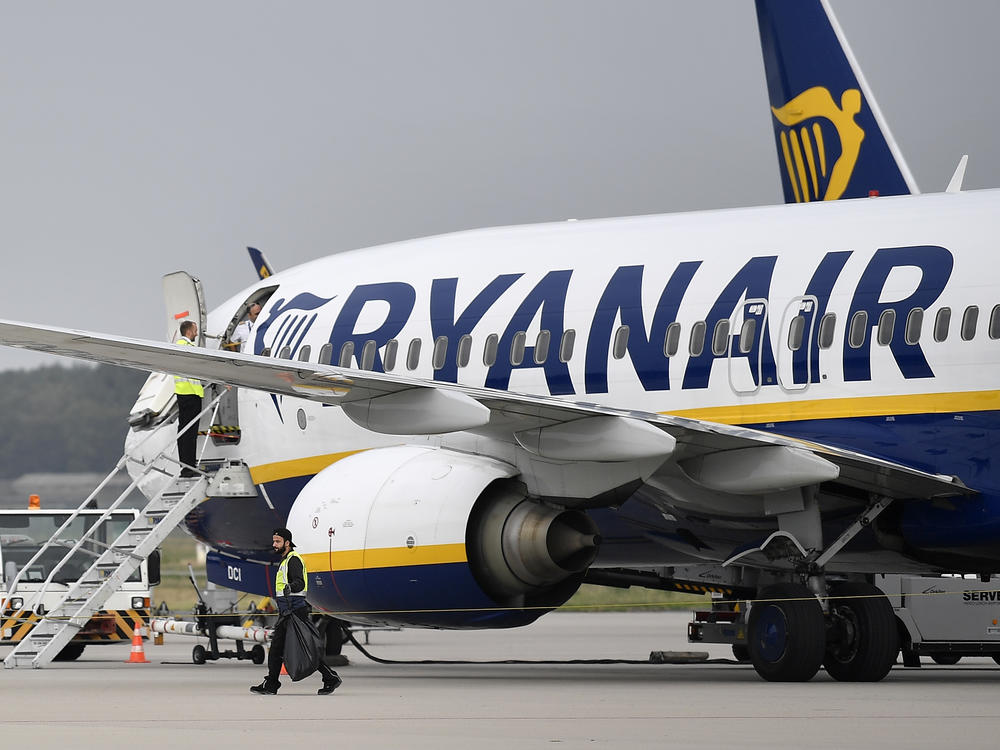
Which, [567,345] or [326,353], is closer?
[567,345]

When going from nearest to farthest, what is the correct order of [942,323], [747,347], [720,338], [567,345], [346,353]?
[942,323], [747,347], [720,338], [567,345], [346,353]

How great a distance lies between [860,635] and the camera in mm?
17281

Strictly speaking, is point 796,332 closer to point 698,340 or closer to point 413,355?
point 698,340

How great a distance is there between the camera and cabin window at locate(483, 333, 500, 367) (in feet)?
63.3

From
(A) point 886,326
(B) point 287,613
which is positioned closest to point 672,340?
(A) point 886,326

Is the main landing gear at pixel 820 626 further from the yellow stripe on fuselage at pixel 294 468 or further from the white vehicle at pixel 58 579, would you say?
the white vehicle at pixel 58 579

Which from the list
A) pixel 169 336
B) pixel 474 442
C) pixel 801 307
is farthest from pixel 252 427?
pixel 801 307

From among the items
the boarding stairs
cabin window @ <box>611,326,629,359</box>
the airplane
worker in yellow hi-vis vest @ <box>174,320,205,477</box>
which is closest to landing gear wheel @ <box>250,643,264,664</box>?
the boarding stairs

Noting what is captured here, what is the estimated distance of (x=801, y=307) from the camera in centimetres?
1717

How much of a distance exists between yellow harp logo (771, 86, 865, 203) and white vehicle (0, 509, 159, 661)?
12.5 meters

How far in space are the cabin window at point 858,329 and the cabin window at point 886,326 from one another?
0.48 ft

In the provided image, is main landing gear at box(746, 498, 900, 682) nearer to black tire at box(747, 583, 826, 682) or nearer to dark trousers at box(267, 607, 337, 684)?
black tire at box(747, 583, 826, 682)

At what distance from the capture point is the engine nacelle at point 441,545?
56.8 ft

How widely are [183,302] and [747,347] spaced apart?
8823mm
